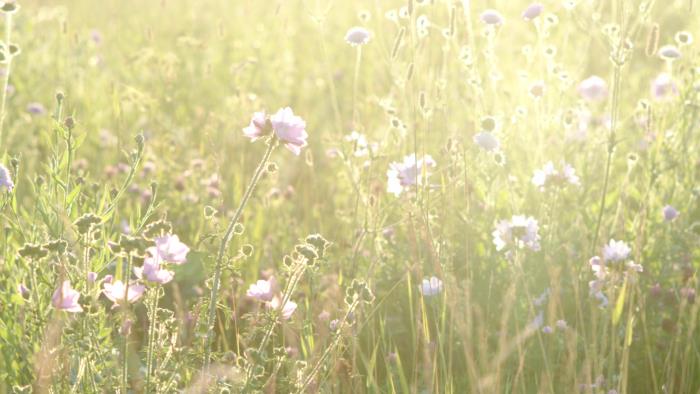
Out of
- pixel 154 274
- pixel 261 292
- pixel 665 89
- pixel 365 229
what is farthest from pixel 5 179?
pixel 665 89

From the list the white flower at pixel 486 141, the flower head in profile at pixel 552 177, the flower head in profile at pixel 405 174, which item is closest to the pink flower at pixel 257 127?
the flower head in profile at pixel 405 174

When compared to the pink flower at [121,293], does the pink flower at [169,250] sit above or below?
above

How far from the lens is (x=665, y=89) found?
134 inches

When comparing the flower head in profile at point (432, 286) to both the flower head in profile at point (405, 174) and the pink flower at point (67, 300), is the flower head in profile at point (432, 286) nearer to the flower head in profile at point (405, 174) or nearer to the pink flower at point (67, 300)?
the flower head in profile at point (405, 174)

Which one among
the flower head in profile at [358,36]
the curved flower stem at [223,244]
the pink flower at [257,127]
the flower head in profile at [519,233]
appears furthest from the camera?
the flower head in profile at [358,36]

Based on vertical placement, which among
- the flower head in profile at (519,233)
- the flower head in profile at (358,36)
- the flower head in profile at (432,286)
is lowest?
the flower head in profile at (432,286)

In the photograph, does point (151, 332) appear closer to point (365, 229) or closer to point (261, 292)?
point (261, 292)

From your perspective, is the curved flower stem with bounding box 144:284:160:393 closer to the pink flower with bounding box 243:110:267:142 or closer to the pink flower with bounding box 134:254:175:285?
the pink flower with bounding box 134:254:175:285

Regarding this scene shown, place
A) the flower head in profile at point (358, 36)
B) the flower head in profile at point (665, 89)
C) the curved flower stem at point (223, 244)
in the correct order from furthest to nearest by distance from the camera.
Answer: the flower head in profile at point (665, 89), the flower head in profile at point (358, 36), the curved flower stem at point (223, 244)

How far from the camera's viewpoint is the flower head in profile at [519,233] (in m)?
2.21

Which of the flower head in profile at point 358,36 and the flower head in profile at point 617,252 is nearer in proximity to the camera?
the flower head in profile at point 617,252

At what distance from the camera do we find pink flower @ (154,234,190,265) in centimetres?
163

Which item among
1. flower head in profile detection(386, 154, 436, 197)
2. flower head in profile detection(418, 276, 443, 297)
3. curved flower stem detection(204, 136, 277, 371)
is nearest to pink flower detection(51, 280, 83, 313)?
curved flower stem detection(204, 136, 277, 371)

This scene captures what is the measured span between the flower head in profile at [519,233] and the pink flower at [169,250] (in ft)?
2.90
